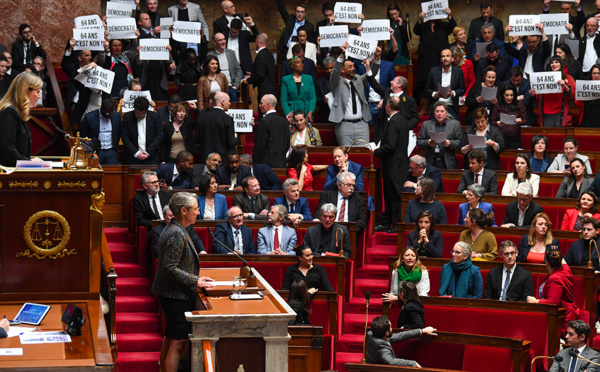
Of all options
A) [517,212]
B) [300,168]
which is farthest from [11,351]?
[517,212]

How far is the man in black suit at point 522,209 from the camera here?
24.5 ft

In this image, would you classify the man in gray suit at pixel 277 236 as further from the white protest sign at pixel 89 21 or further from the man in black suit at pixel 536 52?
the man in black suit at pixel 536 52

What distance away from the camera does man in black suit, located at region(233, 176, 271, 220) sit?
7.57 m

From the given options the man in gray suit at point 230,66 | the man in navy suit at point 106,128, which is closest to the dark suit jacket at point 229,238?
→ the man in navy suit at point 106,128

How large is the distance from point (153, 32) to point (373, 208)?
3663 millimetres

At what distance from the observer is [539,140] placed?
27.7 ft

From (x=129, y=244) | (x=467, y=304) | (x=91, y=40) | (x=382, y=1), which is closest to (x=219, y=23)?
(x=91, y=40)

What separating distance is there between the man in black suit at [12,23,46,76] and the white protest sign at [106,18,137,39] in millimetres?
710

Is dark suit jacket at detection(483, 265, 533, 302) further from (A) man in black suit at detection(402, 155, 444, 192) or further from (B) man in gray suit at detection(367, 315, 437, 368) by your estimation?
(A) man in black suit at detection(402, 155, 444, 192)

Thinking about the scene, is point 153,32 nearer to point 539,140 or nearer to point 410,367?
point 539,140

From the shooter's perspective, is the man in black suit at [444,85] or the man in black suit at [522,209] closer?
the man in black suit at [522,209]

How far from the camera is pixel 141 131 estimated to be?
8641 millimetres

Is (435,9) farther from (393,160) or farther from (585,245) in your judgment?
(585,245)

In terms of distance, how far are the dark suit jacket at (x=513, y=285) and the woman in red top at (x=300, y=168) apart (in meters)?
2.09
